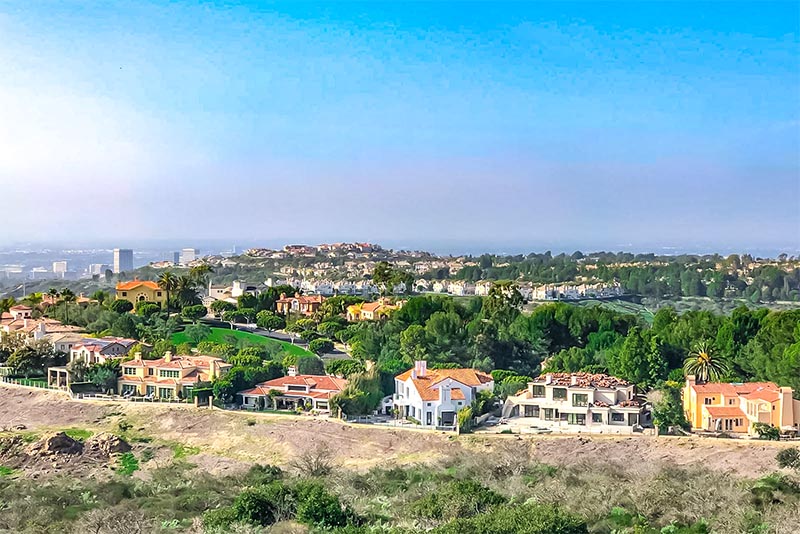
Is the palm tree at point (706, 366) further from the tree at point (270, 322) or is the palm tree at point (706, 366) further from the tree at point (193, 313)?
the tree at point (193, 313)

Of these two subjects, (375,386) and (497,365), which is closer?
(375,386)

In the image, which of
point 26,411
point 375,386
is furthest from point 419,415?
point 26,411

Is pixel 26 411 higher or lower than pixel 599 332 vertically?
lower

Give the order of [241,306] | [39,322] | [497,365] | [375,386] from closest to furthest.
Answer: [375,386], [497,365], [39,322], [241,306]

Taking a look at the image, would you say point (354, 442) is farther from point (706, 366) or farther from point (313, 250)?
point (313, 250)

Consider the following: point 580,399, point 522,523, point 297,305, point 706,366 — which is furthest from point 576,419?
point 297,305

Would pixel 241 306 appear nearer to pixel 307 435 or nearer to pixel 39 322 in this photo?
pixel 39 322

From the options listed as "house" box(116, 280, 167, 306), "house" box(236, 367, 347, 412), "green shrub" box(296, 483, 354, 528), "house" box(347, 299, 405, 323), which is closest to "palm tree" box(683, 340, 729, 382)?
"house" box(236, 367, 347, 412)
